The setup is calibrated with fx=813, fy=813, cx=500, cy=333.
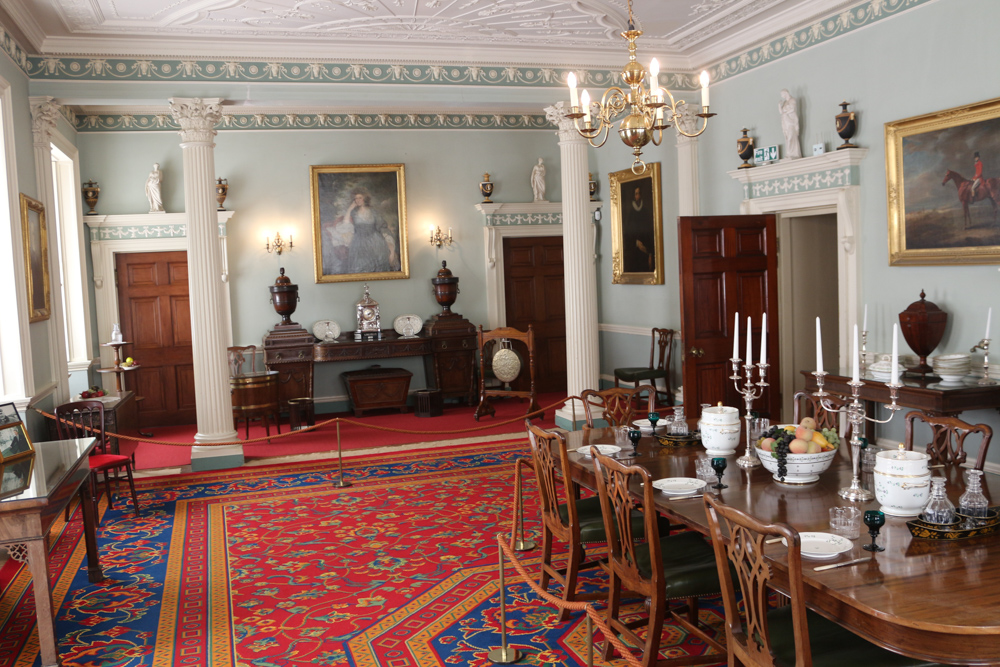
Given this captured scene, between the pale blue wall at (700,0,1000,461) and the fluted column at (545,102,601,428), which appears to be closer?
the pale blue wall at (700,0,1000,461)

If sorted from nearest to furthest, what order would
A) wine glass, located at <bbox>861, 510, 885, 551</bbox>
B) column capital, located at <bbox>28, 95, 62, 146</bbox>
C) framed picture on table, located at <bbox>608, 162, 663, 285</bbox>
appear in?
wine glass, located at <bbox>861, 510, 885, 551</bbox> → column capital, located at <bbox>28, 95, 62, 146</bbox> → framed picture on table, located at <bbox>608, 162, 663, 285</bbox>

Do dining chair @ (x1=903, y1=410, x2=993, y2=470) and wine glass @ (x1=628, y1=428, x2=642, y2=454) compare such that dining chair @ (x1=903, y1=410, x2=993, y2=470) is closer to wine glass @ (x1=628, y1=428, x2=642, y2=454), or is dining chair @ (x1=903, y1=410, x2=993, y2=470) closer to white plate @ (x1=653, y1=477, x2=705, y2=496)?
white plate @ (x1=653, y1=477, x2=705, y2=496)

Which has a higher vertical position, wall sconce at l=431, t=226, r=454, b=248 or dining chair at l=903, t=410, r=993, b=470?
wall sconce at l=431, t=226, r=454, b=248

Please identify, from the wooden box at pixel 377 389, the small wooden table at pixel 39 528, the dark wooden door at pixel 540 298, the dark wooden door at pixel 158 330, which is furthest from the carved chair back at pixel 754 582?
the dark wooden door at pixel 158 330

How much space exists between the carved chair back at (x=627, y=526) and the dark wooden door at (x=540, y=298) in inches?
330

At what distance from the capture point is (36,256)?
7402 millimetres

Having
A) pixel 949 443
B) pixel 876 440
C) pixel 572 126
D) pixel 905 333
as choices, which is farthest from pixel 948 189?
pixel 572 126

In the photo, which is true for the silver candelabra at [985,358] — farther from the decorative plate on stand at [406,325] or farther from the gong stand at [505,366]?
the decorative plate on stand at [406,325]

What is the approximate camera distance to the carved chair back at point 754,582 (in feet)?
8.34

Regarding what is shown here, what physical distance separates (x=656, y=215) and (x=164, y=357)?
22.1 feet

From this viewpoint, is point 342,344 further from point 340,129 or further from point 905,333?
point 905,333

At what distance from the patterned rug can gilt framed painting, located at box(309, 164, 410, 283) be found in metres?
4.34

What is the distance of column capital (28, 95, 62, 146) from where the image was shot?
25.0 feet

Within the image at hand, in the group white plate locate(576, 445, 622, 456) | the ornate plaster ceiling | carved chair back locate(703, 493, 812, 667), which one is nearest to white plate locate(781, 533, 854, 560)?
carved chair back locate(703, 493, 812, 667)
